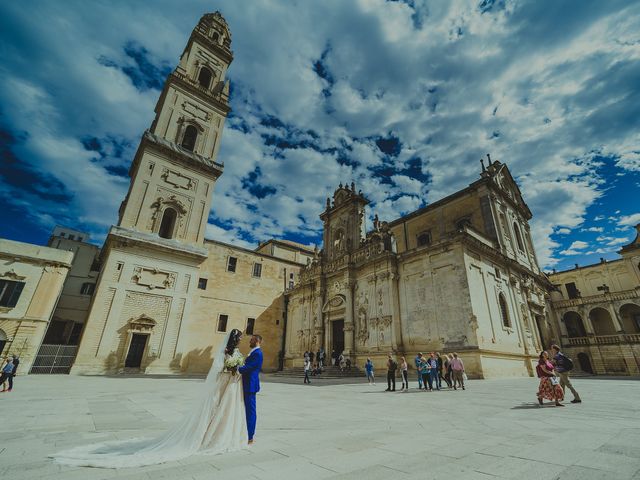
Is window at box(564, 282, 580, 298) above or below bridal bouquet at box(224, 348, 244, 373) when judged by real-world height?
above

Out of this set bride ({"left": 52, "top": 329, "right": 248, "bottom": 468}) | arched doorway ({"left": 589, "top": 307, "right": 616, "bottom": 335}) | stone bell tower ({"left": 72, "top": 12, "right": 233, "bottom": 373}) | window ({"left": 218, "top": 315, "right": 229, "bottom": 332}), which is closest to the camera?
→ bride ({"left": 52, "top": 329, "right": 248, "bottom": 468})

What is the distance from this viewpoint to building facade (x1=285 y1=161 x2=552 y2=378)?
16891 millimetres

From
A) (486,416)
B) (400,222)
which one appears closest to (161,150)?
(400,222)

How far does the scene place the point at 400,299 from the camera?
1975 centimetres

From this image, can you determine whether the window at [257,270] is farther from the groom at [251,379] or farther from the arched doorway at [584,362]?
the arched doorway at [584,362]

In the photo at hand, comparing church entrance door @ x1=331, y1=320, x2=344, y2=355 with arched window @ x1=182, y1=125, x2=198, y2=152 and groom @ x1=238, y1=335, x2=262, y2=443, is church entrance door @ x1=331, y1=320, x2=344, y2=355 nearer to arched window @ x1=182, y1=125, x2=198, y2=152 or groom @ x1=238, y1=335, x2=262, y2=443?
groom @ x1=238, y1=335, x2=262, y2=443

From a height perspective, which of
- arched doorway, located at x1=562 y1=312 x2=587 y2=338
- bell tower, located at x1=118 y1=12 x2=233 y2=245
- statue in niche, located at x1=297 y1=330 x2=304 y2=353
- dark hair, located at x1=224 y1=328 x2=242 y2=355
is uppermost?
bell tower, located at x1=118 y1=12 x2=233 y2=245

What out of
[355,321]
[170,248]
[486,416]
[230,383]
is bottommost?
[486,416]

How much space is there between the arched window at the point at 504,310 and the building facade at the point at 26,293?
94.5 ft

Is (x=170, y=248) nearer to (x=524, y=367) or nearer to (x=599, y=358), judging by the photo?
(x=524, y=367)

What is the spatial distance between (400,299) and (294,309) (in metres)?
11.7

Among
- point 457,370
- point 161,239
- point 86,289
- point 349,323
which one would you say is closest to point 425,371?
point 457,370

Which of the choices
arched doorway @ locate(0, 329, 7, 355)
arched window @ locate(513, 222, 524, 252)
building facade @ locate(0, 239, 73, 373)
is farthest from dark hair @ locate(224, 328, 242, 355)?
arched window @ locate(513, 222, 524, 252)

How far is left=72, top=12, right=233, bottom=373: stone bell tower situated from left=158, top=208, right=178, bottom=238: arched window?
8cm
